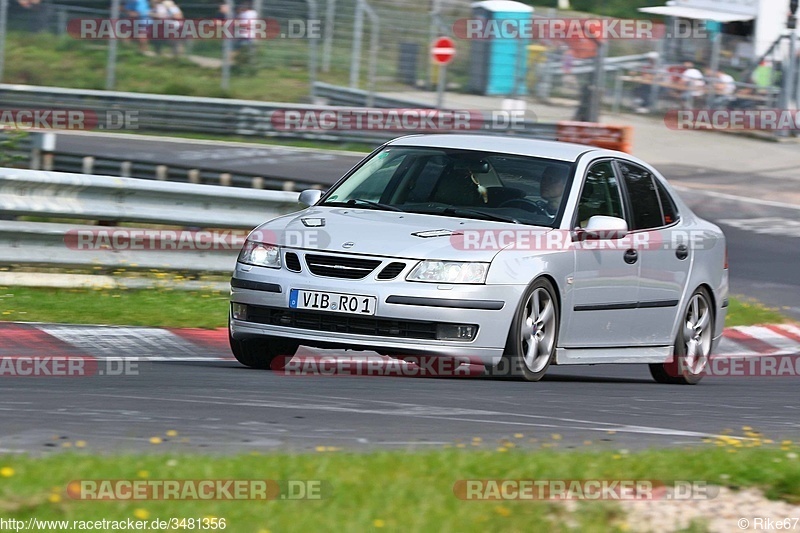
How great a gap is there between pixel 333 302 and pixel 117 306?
3567 mm

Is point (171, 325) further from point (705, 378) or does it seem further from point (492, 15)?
point (492, 15)

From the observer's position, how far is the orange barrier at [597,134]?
82.8 feet

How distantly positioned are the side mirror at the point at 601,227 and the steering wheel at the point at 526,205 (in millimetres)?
260

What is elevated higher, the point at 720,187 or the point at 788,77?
the point at 788,77

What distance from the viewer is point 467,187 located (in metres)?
9.02

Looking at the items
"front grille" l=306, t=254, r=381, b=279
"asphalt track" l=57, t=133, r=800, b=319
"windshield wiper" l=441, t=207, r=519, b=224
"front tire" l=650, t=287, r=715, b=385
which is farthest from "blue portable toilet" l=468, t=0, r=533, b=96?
"front grille" l=306, t=254, r=381, b=279

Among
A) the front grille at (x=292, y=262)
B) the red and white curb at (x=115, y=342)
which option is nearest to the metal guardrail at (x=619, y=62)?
the red and white curb at (x=115, y=342)

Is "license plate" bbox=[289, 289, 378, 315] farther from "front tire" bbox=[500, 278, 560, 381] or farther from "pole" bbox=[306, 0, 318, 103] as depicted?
"pole" bbox=[306, 0, 318, 103]

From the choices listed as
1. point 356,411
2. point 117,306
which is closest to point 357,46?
point 117,306

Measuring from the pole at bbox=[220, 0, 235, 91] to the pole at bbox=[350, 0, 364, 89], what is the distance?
7.99 feet

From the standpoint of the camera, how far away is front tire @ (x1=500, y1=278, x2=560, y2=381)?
819cm

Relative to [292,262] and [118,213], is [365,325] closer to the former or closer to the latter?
[292,262]

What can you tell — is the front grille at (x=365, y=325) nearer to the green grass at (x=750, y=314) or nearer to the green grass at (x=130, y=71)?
the green grass at (x=750, y=314)

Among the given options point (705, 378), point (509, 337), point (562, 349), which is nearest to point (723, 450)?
point (509, 337)
